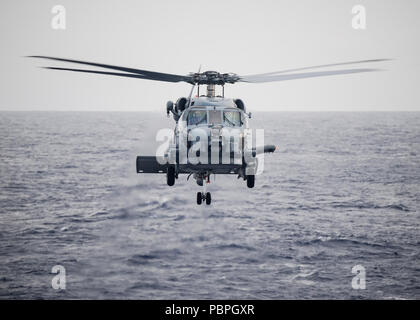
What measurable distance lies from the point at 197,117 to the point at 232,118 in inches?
67.5

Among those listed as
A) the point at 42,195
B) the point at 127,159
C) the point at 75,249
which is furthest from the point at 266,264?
the point at 127,159

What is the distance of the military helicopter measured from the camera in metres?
24.1

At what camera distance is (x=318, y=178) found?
174 m

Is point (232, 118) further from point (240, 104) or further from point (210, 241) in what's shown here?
point (210, 241)

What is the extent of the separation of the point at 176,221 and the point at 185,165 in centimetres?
9863

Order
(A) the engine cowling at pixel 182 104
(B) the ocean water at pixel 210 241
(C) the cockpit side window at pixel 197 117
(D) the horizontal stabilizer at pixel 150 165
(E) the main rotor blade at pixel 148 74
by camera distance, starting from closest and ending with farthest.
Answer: (E) the main rotor blade at pixel 148 74
(C) the cockpit side window at pixel 197 117
(D) the horizontal stabilizer at pixel 150 165
(A) the engine cowling at pixel 182 104
(B) the ocean water at pixel 210 241

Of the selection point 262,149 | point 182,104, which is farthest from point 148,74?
point 262,149

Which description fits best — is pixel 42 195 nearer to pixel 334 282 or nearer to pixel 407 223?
pixel 334 282

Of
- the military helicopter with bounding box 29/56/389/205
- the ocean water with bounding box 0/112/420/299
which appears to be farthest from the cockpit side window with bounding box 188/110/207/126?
the ocean water with bounding box 0/112/420/299

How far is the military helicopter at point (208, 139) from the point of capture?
79.2 feet

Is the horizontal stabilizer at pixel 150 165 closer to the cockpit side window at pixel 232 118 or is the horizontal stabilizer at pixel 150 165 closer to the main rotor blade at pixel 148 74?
the cockpit side window at pixel 232 118

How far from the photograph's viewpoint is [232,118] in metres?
25.8

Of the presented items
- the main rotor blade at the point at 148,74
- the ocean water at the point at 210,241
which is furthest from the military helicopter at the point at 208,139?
the ocean water at the point at 210,241

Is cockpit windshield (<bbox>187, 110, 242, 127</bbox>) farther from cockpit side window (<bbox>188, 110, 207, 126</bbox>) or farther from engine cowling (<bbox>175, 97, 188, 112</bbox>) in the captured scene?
engine cowling (<bbox>175, 97, 188, 112</bbox>)
